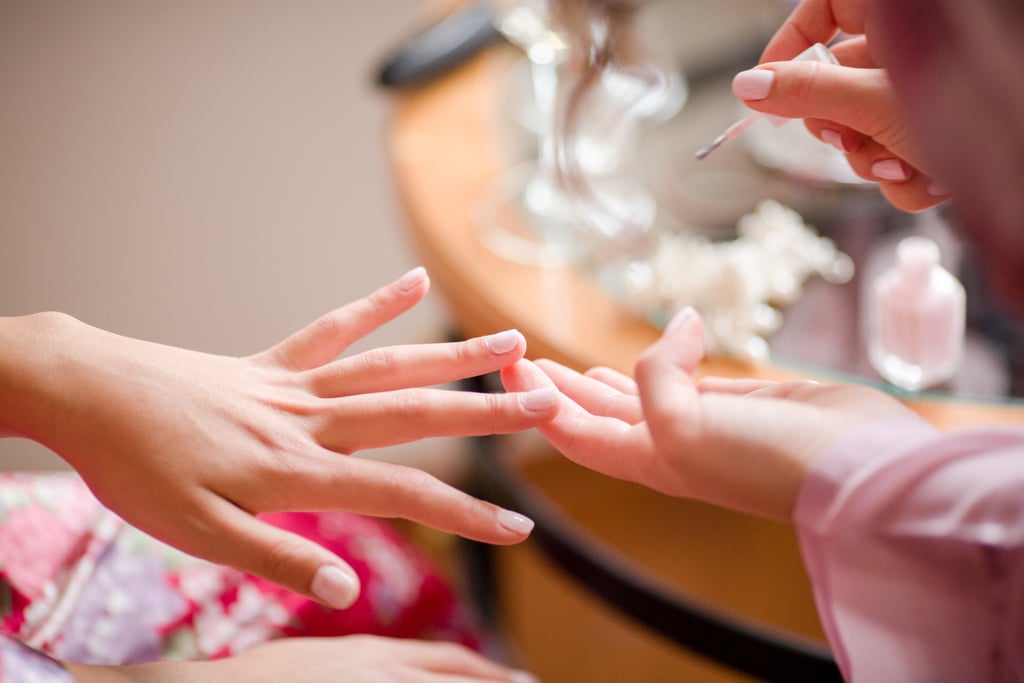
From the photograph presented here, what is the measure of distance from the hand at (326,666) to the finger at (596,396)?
20cm

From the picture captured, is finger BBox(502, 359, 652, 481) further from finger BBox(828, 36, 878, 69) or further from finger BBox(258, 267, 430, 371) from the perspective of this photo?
finger BBox(828, 36, 878, 69)

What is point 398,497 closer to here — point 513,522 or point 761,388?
point 513,522

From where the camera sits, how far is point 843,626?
44cm

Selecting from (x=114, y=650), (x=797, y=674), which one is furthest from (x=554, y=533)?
(x=114, y=650)

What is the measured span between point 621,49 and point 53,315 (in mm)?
457

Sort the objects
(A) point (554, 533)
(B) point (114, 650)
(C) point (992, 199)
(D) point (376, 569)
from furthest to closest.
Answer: (A) point (554, 533)
(D) point (376, 569)
(B) point (114, 650)
(C) point (992, 199)

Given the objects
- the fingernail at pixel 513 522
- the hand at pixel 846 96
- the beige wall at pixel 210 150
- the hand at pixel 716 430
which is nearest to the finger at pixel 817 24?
the hand at pixel 846 96

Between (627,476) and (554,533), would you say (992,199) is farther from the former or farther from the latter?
(554,533)

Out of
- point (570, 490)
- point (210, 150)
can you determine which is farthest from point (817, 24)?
point (570, 490)

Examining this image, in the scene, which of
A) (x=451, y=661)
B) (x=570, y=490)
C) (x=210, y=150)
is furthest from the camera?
(x=570, y=490)

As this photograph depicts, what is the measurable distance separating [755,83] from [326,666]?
15.7 inches

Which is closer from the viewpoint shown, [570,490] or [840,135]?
[840,135]

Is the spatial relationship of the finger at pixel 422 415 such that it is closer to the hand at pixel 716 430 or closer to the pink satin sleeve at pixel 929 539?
the hand at pixel 716 430

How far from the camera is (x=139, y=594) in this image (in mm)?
→ 631
